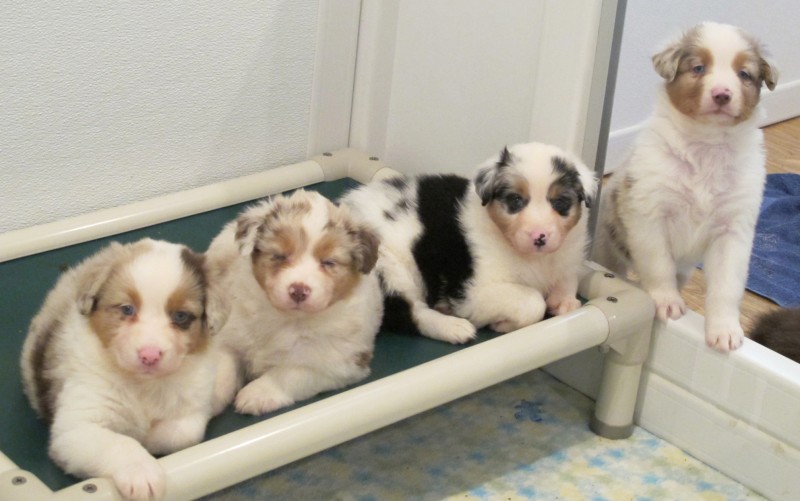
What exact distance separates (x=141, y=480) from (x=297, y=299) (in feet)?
1.79

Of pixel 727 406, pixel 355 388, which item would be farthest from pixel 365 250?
pixel 727 406

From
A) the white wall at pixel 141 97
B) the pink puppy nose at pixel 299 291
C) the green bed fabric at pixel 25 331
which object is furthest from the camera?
the white wall at pixel 141 97

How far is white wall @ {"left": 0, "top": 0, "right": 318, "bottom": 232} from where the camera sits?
3078 millimetres

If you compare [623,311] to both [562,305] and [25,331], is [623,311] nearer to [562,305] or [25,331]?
[562,305]

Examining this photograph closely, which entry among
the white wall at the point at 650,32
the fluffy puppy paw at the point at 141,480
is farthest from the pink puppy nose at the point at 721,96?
the fluffy puppy paw at the point at 141,480

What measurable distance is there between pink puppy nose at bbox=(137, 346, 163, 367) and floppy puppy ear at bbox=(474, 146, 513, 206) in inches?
39.7

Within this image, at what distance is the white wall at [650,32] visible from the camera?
4430 mm

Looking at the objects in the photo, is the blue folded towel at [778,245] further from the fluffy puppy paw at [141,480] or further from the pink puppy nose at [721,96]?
the fluffy puppy paw at [141,480]

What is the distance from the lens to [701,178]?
2.94m

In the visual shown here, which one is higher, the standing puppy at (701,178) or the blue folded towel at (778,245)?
the standing puppy at (701,178)

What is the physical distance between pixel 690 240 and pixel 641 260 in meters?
0.15

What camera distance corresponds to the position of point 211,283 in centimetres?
220

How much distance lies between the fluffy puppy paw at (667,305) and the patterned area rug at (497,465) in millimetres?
387

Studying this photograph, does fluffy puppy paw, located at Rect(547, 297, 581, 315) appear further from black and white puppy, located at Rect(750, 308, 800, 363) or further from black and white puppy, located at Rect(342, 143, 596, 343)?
black and white puppy, located at Rect(750, 308, 800, 363)
